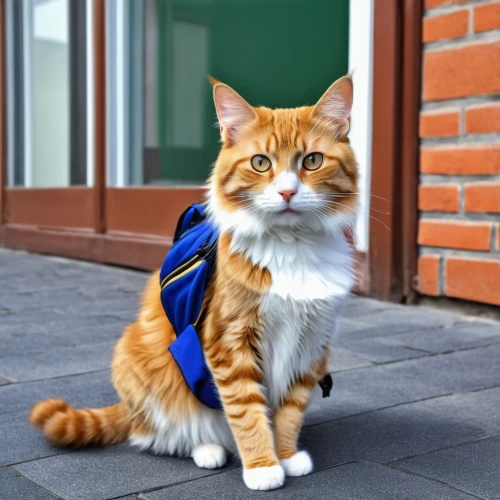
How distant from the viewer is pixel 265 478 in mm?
1983

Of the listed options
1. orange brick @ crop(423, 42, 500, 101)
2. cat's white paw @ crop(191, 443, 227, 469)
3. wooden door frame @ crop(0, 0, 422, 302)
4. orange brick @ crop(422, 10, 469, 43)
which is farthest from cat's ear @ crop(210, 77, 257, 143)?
orange brick @ crop(422, 10, 469, 43)

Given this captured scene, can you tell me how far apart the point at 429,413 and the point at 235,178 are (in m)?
1.10

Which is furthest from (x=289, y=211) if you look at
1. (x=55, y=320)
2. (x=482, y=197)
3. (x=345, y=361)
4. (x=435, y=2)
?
(x=435, y=2)

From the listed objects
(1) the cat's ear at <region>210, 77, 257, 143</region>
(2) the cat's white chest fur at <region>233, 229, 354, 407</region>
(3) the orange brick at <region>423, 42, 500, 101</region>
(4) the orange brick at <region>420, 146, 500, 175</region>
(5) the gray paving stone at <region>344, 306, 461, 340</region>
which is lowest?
(5) the gray paving stone at <region>344, 306, 461, 340</region>

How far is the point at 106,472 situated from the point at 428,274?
2.63 metres

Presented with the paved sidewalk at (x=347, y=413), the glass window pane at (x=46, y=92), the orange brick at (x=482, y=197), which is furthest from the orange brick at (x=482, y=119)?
the glass window pane at (x=46, y=92)

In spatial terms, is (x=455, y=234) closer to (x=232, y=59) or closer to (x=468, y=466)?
(x=468, y=466)

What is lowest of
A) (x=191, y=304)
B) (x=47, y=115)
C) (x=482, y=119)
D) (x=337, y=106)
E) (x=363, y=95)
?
(x=191, y=304)

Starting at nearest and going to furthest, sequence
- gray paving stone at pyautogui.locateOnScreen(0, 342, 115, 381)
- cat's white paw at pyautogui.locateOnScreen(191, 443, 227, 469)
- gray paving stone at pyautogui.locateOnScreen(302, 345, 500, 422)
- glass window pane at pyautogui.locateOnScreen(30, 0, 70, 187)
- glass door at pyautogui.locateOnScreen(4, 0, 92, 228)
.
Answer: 1. cat's white paw at pyautogui.locateOnScreen(191, 443, 227, 469)
2. gray paving stone at pyautogui.locateOnScreen(302, 345, 500, 422)
3. gray paving stone at pyautogui.locateOnScreen(0, 342, 115, 381)
4. glass door at pyautogui.locateOnScreen(4, 0, 92, 228)
5. glass window pane at pyautogui.locateOnScreen(30, 0, 70, 187)

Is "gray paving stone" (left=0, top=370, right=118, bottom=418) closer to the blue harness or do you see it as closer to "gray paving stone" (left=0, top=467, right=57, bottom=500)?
"gray paving stone" (left=0, top=467, right=57, bottom=500)

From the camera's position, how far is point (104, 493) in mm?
1965

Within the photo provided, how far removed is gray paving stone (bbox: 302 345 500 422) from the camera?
2711 mm

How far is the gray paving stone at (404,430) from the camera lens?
2.27 m

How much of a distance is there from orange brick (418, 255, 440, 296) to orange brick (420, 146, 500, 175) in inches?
18.8
